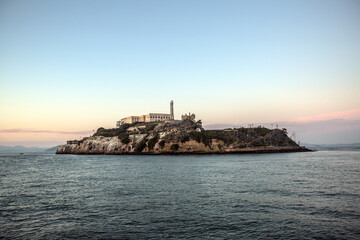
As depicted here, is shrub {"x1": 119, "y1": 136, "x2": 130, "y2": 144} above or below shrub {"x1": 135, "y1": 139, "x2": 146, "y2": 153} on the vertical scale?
above

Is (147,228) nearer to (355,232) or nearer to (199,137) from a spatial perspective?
(355,232)

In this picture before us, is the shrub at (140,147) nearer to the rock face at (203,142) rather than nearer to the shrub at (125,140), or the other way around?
→ the rock face at (203,142)

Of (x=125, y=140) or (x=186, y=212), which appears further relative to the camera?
(x=125, y=140)

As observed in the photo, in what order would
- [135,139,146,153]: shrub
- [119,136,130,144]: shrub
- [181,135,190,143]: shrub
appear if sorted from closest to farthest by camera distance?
[181,135,190,143]: shrub
[135,139,146,153]: shrub
[119,136,130,144]: shrub

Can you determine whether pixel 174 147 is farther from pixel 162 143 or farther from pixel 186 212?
pixel 186 212

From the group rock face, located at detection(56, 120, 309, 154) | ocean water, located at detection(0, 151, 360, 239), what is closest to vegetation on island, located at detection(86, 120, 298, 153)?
rock face, located at detection(56, 120, 309, 154)

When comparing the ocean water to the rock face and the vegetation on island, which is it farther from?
the vegetation on island

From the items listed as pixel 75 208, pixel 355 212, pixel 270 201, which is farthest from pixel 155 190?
pixel 355 212

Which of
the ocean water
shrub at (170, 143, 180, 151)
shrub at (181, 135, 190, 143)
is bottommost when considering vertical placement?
the ocean water

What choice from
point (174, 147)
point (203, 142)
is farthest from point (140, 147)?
point (203, 142)

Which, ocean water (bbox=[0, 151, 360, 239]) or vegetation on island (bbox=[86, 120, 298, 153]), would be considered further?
vegetation on island (bbox=[86, 120, 298, 153])

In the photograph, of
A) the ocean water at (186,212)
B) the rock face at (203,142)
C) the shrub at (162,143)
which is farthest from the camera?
the shrub at (162,143)

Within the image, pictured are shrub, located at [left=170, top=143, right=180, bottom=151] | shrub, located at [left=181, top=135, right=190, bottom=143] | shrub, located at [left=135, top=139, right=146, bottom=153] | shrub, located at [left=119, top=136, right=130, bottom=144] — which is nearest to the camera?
shrub, located at [left=170, top=143, right=180, bottom=151]

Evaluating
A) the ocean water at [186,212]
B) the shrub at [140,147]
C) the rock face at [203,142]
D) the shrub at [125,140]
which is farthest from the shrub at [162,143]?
the ocean water at [186,212]
